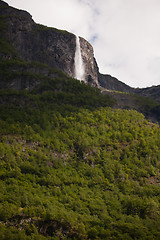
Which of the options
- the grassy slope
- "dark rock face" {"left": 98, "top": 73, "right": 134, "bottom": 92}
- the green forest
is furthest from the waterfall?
"dark rock face" {"left": 98, "top": 73, "right": 134, "bottom": 92}

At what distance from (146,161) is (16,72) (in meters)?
38.8

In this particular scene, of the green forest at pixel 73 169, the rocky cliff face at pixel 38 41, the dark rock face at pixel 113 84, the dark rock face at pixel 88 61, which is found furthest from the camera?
the dark rock face at pixel 113 84

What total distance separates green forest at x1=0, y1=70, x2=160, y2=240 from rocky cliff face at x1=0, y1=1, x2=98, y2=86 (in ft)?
71.5

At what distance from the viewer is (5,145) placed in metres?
30.0

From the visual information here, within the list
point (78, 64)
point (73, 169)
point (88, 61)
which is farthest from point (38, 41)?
point (73, 169)

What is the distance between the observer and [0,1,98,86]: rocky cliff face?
67562mm

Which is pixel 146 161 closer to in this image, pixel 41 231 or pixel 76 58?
pixel 41 231

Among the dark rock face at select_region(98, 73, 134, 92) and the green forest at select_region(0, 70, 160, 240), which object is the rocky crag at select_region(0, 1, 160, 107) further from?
the dark rock face at select_region(98, 73, 134, 92)

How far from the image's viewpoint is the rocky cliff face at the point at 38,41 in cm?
6756

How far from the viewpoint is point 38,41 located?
72.1m

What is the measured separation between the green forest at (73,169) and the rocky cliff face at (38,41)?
2181 cm

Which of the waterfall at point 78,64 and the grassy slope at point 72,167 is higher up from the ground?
the waterfall at point 78,64

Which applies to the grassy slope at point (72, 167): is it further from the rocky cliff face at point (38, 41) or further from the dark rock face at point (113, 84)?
the dark rock face at point (113, 84)

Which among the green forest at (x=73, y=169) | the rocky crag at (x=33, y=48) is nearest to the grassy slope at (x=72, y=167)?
the green forest at (x=73, y=169)
